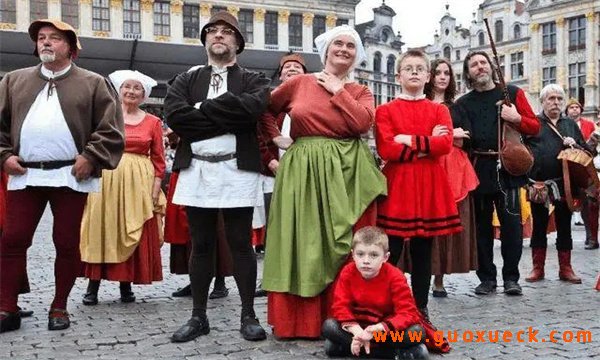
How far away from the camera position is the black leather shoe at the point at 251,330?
4341mm

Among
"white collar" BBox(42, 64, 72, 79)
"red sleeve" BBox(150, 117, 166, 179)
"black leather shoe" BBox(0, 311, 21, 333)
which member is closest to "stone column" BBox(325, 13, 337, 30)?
"red sleeve" BBox(150, 117, 166, 179)

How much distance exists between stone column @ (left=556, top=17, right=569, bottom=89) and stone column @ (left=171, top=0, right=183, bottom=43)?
27.3 meters

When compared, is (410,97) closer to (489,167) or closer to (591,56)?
(489,167)

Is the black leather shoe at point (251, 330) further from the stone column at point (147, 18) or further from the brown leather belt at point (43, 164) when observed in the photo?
the stone column at point (147, 18)

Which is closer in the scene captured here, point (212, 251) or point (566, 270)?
point (212, 251)

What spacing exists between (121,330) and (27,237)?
0.87m

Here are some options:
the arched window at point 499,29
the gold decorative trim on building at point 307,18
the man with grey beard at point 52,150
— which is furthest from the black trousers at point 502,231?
the arched window at point 499,29

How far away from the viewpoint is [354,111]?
432 centimetres

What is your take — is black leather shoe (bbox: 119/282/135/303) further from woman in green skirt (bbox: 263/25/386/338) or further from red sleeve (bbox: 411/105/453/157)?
red sleeve (bbox: 411/105/453/157)

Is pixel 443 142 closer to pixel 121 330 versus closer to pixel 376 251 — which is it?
pixel 376 251

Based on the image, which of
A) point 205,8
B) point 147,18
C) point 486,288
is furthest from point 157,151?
point 205,8

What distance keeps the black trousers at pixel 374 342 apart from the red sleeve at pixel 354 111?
1200 mm

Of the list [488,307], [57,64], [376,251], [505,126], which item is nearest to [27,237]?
[57,64]

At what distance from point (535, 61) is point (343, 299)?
53.9 meters
